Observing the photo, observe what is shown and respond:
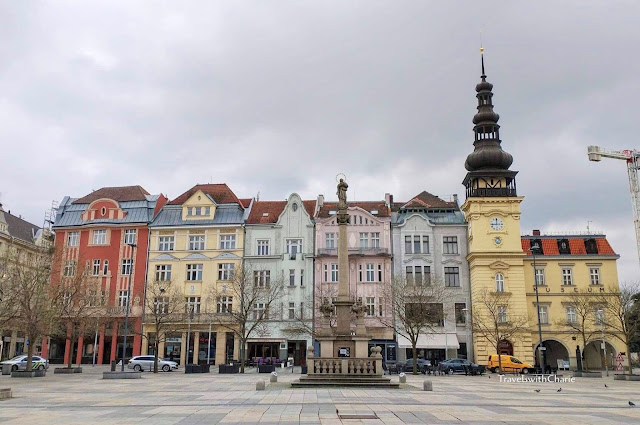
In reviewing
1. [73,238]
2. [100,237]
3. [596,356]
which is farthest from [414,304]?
[73,238]

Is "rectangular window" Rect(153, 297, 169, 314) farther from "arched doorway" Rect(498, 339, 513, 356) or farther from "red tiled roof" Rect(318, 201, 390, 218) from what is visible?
"arched doorway" Rect(498, 339, 513, 356)

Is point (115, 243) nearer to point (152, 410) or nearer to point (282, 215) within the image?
point (282, 215)

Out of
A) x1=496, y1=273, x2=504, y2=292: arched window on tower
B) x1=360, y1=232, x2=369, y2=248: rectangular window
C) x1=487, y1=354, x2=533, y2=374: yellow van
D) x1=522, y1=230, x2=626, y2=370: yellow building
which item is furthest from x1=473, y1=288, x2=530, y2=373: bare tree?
x1=360, y1=232, x2=369, y2=248: rectangular window

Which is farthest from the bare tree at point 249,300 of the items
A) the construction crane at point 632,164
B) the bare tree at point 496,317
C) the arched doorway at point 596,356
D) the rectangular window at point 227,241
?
the construction crane at point 632,164

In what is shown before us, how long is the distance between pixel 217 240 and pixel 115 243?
11067mm

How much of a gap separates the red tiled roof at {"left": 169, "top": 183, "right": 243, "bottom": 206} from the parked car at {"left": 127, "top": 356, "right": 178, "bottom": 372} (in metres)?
19.3

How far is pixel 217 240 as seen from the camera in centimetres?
5872

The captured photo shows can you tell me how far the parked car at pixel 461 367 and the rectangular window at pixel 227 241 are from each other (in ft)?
80.7

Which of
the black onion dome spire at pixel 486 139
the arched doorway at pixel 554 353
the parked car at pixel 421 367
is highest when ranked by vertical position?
the black onion dome spire at pixel 486 139

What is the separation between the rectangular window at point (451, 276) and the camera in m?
56.5

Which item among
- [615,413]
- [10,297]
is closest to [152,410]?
[615,413]

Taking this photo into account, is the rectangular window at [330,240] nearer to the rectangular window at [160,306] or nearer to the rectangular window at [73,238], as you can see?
the rectangular window at [160,306]

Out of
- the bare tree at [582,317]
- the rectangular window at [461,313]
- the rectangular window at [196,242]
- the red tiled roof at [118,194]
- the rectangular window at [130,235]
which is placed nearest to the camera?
the bare tree at [582,317]

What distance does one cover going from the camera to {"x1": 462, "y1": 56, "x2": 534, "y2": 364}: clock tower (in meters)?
53.0
